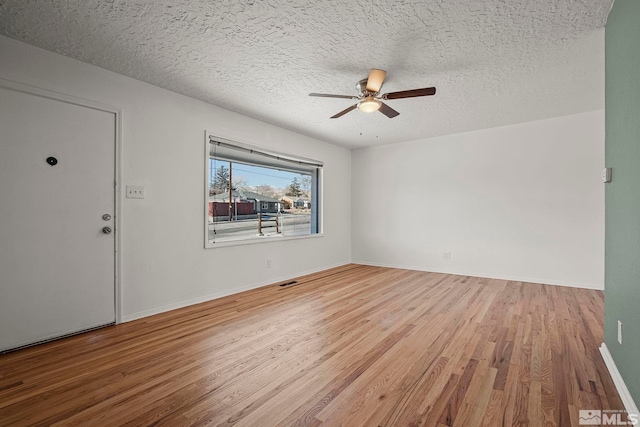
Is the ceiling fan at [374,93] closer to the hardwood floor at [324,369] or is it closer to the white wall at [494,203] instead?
the hardwood floor at [324,369]

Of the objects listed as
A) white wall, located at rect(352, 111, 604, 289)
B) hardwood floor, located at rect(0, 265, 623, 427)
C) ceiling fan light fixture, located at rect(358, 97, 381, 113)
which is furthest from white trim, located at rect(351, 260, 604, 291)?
ceiling fan light fixture, located at rect(358, 97, 381, 113)

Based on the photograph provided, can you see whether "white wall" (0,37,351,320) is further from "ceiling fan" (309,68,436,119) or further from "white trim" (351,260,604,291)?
"white trim" (351,260,604,291)

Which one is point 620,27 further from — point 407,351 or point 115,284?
point 115,284

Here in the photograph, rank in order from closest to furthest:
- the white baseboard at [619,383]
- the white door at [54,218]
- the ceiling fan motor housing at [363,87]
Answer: the white baseboard at [619,383]
the white door at [54,218]
the ceiling fan motor housing at [363,87]

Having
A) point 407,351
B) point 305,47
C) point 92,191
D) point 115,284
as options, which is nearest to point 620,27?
point 305,47

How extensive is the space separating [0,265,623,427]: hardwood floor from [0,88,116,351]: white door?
10.3 inches

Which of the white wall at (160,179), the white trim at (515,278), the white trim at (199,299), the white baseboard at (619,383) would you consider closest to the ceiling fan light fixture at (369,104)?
the white wall at (160,179)

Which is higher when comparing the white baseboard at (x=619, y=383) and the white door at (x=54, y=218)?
the white door at (x=54, y=218)

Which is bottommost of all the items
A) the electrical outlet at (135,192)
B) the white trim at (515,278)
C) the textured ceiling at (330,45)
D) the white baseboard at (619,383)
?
the white trim at (515,278)

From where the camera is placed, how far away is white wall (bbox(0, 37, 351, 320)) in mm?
2555

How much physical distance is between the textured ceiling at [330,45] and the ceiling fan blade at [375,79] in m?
0.11

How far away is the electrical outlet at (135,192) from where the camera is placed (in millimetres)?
2922

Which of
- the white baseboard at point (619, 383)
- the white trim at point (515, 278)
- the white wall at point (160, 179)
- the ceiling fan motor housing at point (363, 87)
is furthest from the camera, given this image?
the white trim at point (515, 278)

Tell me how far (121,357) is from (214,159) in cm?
241
